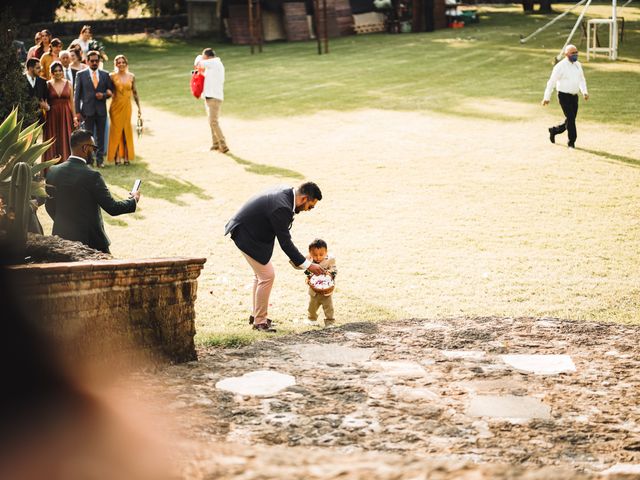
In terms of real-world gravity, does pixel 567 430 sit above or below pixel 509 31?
below

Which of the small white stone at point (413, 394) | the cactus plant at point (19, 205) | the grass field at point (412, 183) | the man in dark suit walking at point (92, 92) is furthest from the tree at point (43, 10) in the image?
the small white stone at point (413, 394)

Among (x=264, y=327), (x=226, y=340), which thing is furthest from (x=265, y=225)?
(x=226, y=340)

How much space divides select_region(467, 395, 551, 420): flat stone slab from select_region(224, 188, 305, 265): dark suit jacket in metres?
2.97

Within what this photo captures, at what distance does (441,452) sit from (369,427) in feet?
1.80

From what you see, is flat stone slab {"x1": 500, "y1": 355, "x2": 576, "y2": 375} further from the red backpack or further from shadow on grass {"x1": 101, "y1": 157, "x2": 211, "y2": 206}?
the red backpack

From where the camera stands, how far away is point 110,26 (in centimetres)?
4197

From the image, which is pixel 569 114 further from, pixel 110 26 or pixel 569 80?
pixel 110 26

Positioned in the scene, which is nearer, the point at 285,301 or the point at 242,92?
the point at 285,301

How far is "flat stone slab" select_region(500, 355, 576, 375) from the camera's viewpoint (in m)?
7.09

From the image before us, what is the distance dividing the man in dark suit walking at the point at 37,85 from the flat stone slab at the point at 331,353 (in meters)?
9.84

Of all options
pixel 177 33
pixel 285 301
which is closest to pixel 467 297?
pixel 285 301

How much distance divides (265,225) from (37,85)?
29.5ft

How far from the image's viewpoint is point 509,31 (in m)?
36.2

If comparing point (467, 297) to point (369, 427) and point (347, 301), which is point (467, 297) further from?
point (369, 427)
